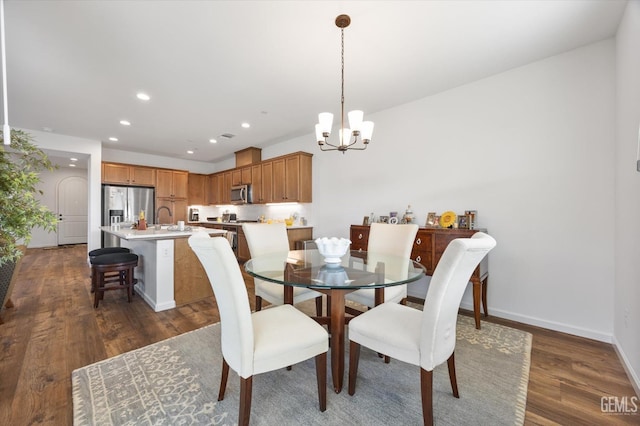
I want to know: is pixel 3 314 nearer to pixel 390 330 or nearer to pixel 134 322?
pixel 134 322

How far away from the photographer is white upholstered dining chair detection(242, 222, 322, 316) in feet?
7.50

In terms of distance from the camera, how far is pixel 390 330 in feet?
4.97

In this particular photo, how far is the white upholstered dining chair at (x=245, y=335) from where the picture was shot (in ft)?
4.32

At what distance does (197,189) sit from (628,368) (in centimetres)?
818

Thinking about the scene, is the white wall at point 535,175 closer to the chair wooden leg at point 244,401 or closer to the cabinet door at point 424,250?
the cabinet door at point 424,250

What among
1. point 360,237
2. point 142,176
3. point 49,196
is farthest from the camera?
point 49,196

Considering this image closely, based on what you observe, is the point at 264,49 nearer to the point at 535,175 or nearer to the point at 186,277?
the point at 186,277

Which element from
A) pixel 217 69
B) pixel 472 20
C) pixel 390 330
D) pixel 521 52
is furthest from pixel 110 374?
pixel 521 52

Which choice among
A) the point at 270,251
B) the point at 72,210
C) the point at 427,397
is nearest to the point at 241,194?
the point at 270,251

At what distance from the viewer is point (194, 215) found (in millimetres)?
7484

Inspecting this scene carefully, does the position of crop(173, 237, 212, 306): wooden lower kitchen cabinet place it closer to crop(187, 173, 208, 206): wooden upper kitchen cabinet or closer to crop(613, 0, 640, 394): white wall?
crop(613, 0, 640, 394): white wall

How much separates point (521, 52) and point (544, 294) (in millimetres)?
2338

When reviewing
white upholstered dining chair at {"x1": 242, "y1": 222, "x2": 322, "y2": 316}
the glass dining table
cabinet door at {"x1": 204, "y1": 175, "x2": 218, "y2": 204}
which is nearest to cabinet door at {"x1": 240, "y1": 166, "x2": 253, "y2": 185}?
cabinet door at {"x1": 204, "y1": 175, "x2": 218, "y2": 204}

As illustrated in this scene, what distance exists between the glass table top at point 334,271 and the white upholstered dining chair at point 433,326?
26 cm
